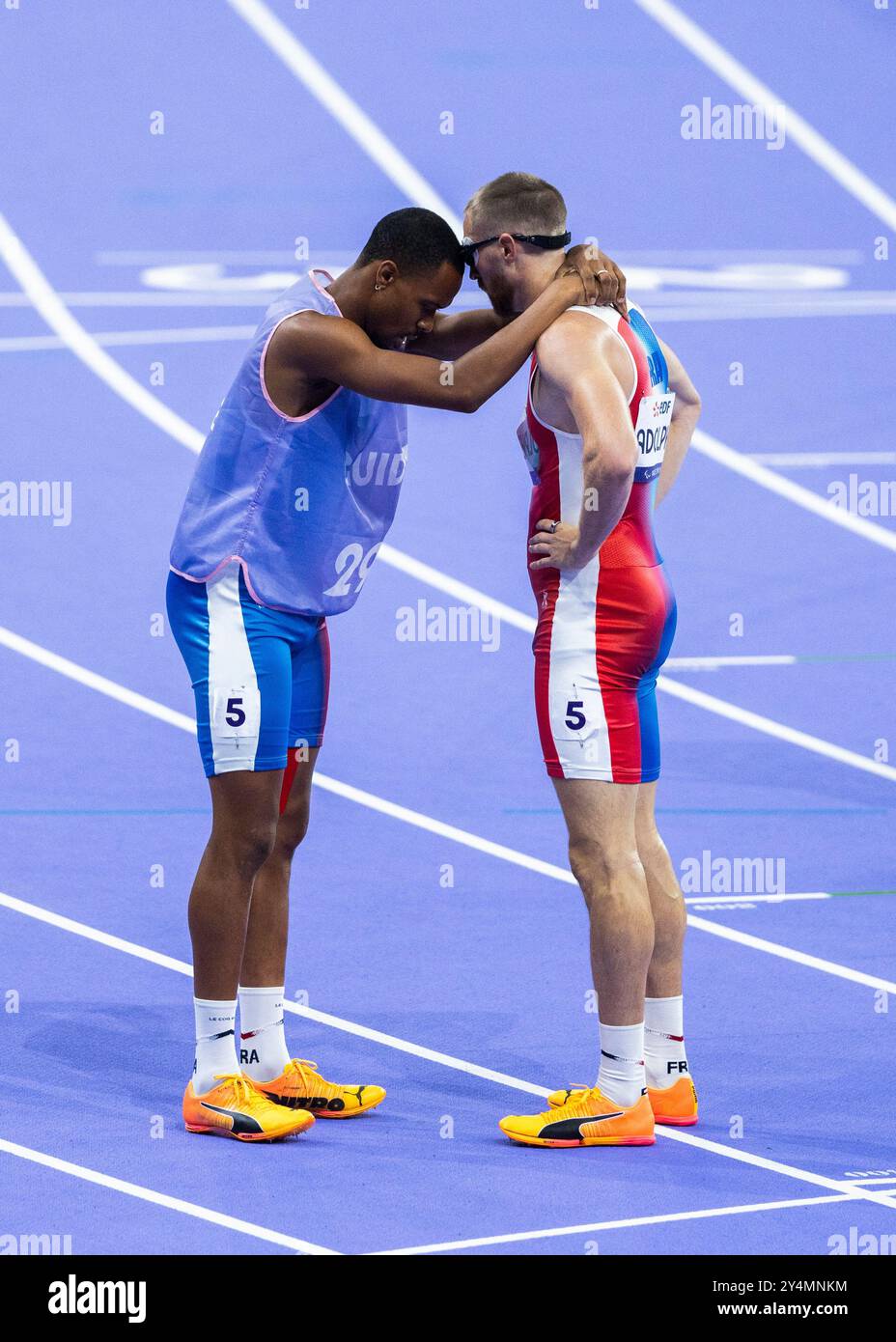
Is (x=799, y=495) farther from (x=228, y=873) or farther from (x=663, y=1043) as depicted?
(x=228, y=873)

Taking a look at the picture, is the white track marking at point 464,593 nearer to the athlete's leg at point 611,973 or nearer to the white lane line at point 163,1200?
the athlete's leg at point 611,973

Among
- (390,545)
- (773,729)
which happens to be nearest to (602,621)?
(773,729)

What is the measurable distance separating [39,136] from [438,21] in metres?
2.96

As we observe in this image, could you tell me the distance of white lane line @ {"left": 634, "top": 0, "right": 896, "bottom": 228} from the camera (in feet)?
40.6

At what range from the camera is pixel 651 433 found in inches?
191

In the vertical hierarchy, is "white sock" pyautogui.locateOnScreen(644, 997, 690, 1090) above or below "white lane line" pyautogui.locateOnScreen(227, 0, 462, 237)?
below

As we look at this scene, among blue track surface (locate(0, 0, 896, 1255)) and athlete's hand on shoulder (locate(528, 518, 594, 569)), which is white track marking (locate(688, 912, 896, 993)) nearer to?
blue track surface (locate(0, 0, 896, 1255))

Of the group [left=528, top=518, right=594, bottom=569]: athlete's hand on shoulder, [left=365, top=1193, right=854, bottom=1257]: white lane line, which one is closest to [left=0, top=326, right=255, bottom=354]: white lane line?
[left=528, top=518, right=594, bottom=569]: athlete's hand on shoulder

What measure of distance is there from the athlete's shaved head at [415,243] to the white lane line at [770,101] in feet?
27.0

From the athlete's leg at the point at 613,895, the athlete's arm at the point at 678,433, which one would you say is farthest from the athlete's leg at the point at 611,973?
the athlete's arm at the point at 678,433

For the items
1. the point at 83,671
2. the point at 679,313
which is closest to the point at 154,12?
the point at 679,313

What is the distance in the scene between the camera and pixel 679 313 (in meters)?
12.0

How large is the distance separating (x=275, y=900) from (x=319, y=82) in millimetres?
9102

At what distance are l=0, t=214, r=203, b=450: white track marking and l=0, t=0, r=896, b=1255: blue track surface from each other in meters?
0.09
